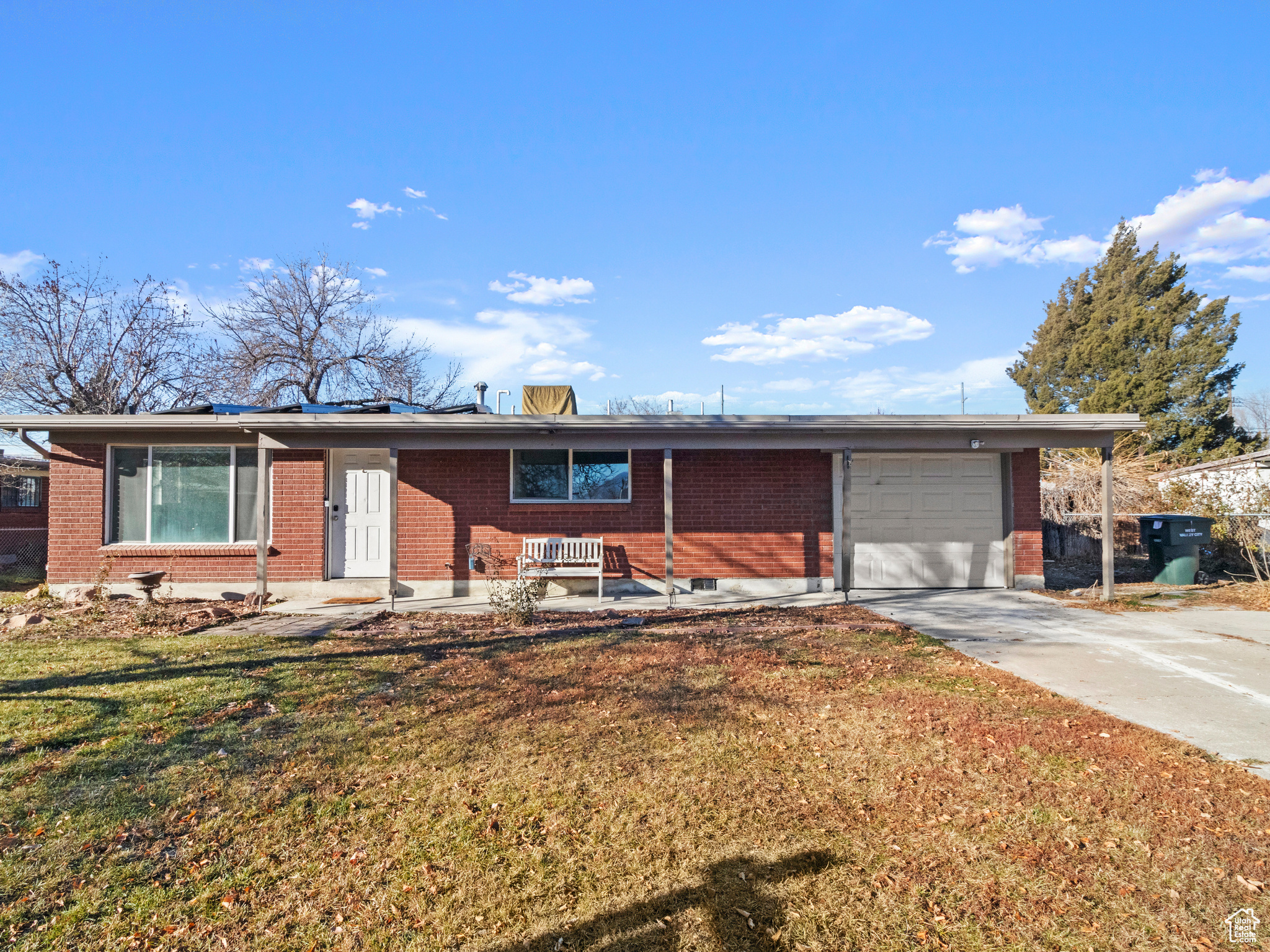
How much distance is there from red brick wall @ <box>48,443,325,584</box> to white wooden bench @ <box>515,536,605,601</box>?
3095 mm

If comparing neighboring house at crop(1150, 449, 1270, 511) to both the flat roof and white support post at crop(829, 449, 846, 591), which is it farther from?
white support post at crop(829, 449, 846, 591)

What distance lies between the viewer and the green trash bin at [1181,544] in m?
10.7

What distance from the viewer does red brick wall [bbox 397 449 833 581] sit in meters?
10.1

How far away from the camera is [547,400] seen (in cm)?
1185

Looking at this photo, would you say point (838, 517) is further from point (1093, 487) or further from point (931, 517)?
point (1093, 487)

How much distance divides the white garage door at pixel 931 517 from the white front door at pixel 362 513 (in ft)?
23.5

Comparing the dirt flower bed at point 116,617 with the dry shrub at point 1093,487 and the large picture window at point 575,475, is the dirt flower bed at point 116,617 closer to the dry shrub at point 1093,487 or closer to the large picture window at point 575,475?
the large picture window at point 575,475

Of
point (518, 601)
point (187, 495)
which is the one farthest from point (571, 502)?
point (187, 495)

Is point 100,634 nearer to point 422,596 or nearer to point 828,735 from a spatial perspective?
point 422,596

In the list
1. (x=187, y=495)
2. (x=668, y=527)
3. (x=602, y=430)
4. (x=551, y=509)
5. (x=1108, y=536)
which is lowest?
(x=1108, y=536)

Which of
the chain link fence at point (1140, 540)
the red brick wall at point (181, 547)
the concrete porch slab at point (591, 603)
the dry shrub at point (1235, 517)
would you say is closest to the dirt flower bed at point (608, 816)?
the concrete porch slab at point (591, 603)

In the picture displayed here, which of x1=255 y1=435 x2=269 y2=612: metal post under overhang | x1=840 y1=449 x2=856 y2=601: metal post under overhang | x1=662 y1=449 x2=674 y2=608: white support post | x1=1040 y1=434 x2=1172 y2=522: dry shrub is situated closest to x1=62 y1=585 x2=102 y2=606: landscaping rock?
x1=255 y1=435 x2=269 y2=612: metal post under overhang

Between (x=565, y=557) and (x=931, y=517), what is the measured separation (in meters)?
5.64

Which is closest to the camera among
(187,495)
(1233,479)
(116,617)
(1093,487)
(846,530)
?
(116,617)
